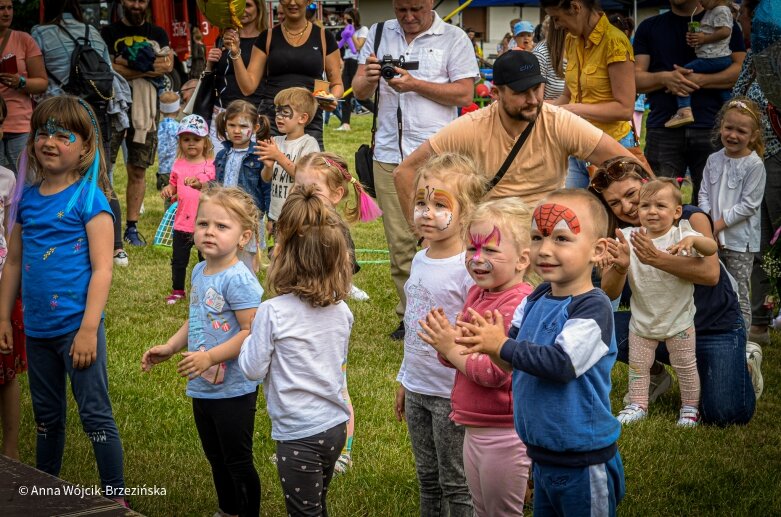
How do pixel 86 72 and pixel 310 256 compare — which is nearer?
pixel 310 256

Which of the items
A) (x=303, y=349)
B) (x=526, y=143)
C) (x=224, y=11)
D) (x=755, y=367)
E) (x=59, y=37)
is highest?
(x=224, y=11)

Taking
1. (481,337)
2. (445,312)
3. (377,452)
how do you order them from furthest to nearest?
(377,452) < (445,312) < (481,337)

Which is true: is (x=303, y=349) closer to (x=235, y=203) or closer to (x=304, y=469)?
(x=304, y=469)

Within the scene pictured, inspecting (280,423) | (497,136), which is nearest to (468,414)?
(280,423)

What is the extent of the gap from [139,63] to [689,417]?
6.08 meters

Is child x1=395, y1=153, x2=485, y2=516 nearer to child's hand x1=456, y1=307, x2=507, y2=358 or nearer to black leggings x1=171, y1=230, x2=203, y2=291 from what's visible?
child's hand x1=456, y1=307, x2=507, y2=358

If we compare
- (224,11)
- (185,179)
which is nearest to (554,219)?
(185,179)

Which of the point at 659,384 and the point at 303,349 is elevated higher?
the point at 303,349

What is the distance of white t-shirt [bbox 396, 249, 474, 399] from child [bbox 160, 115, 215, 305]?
13.0ft

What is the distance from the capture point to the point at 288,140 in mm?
6719

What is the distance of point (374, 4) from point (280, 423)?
42422 mm

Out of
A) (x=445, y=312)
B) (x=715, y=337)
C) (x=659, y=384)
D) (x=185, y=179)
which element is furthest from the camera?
(x=185, y=179)

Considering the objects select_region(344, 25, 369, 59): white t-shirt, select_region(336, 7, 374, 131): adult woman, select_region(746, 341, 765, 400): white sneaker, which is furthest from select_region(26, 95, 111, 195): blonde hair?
select_region(344, 25, 369, 59): white t-shirt

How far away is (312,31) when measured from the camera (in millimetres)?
7605
